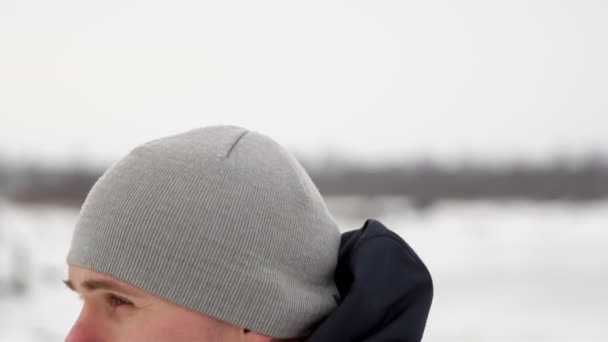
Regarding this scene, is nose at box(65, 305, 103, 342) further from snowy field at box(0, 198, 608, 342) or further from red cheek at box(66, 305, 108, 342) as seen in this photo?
snowy field at box(0, 198, 608, 342)

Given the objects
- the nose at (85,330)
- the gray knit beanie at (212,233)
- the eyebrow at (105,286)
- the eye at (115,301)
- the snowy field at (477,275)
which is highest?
the gray knit beanie at (212,233)

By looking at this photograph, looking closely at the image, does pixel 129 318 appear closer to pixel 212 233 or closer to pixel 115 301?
pixel 115 301

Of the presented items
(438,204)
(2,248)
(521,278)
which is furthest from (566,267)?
(438,204)

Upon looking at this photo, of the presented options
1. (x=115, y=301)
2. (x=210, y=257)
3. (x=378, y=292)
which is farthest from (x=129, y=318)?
(x=378, y=292)

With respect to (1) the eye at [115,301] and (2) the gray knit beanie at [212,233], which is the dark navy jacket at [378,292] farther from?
(1) the eye at [115,301]

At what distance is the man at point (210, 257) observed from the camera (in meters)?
1.19

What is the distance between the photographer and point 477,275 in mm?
10117

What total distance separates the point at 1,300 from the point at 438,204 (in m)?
14.2

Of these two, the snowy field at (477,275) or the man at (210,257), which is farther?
the snowy field at (477,275)

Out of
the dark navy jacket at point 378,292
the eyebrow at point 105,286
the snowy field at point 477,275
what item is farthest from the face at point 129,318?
the snowy field at point 477,275

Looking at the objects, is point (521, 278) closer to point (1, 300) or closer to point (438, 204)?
point (1, 300)

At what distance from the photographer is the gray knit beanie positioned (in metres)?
1.18

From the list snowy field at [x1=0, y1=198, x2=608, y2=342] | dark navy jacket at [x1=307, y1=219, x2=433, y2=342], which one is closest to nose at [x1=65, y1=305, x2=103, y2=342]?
dark navy jacket at [x1=307, y1=219, x2=433, y2=342]

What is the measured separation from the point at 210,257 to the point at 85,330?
20 centimetres
